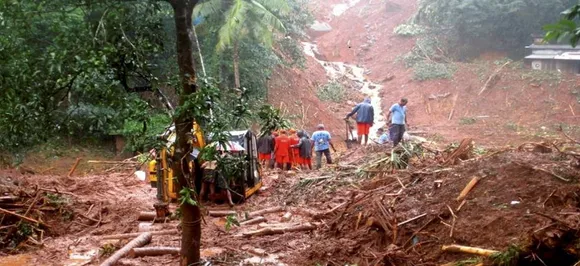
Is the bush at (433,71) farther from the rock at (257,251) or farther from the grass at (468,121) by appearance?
the rock at (257,251)

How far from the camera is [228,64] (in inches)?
878

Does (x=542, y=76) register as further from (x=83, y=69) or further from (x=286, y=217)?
(x=83, y=69)

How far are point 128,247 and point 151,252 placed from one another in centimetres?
38

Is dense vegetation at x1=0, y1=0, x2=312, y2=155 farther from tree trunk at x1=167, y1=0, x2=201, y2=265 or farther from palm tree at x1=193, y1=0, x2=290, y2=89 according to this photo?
palm tree at x1=193, y1=0, x2=290, y2=89

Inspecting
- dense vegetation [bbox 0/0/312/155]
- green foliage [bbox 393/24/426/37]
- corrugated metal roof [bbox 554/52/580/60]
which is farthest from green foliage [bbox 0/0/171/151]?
green foliage [bbox 393/24/426/37]

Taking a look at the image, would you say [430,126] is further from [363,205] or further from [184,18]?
[184,18]

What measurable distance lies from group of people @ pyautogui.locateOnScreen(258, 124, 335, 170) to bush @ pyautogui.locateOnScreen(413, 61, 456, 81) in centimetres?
1543

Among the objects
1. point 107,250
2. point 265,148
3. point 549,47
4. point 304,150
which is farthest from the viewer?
point 549,47

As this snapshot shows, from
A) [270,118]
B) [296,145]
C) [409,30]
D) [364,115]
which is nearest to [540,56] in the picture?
[409,30]

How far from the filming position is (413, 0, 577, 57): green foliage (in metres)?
27.2

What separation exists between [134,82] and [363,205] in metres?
3.92

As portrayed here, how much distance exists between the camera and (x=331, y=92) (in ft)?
96.8

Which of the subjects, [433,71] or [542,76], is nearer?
[542,76]

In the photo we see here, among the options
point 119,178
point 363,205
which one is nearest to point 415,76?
point 119,178
